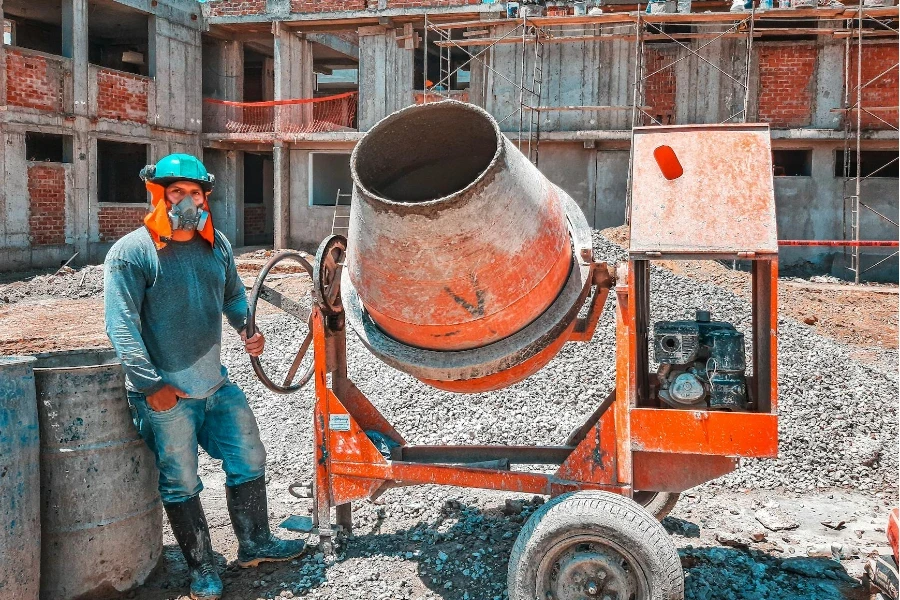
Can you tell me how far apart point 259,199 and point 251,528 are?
20992 mm

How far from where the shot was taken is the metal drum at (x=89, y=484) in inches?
137

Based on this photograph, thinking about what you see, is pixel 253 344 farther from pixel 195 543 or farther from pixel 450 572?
pixel 450 572

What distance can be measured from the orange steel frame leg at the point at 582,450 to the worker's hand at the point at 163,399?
2.15 ft

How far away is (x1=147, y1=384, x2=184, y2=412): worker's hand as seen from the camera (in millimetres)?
3529

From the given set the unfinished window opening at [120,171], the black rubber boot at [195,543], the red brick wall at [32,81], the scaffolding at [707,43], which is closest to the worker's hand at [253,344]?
the black rubber boot at [195,543]

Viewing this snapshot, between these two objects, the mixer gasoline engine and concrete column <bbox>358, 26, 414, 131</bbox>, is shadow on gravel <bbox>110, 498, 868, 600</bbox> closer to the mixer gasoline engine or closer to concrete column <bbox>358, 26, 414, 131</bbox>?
the mixer gasoline engine

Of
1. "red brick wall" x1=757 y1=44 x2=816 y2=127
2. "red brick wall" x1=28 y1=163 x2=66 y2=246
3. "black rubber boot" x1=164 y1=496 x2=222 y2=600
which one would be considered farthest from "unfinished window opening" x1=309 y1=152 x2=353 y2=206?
"black rubber boot" x1=164 y1=496 x2=222 y2=600

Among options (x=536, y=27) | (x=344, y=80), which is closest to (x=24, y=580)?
(x=536, y=27)

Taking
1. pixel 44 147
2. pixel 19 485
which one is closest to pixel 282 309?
pixel 19 485

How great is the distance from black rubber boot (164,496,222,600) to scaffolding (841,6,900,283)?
548 inches

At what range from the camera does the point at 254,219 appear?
2181 cm

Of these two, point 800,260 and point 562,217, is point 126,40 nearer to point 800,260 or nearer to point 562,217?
point 800,260

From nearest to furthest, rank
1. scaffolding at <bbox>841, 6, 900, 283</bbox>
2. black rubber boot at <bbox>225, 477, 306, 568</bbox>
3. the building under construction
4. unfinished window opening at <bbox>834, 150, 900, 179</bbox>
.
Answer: black rubber boot at <bbox>225, 477, 306, 568</bbox>
scaffolding at <bbox>841, 6, 900, 283</bbox>
the building under construction
unfinished window opening at <bbox>834, 150, 900, 179</bbox>

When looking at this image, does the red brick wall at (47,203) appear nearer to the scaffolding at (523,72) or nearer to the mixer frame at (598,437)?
the scaffolding at (523,72)
